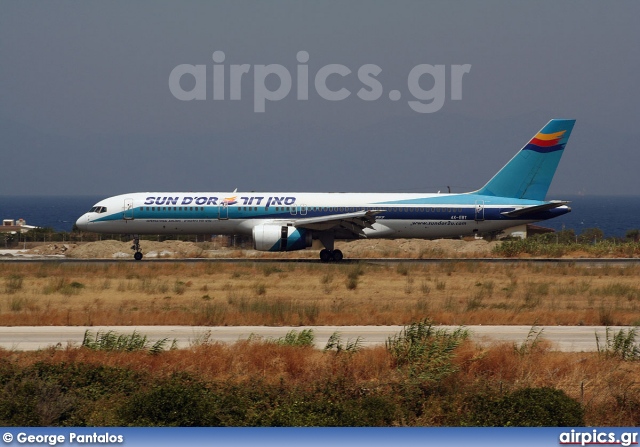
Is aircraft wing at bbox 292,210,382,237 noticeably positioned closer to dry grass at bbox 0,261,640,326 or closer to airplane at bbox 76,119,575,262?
airplane at bbox 76,119,575,262

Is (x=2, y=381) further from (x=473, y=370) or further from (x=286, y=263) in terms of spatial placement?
(x=286, y=263)

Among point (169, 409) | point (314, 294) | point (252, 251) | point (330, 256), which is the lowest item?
point (169, 409)

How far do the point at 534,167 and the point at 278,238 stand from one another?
48.0ft

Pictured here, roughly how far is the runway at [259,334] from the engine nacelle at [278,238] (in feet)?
61.8

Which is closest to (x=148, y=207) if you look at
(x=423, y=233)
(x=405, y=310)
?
(x=423, y=233)

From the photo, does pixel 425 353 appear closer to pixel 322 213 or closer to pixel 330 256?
pixel 330 256

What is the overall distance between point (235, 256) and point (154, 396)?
119ft

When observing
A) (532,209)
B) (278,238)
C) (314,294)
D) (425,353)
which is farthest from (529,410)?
(532,209)

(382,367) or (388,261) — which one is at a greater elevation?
(388,261)

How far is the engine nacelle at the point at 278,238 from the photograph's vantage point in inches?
1582

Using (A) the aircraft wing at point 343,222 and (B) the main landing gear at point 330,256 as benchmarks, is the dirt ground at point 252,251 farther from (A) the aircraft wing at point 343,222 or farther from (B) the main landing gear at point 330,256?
(A) the aircraft wing at point 343,222

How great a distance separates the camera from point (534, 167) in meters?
44.5

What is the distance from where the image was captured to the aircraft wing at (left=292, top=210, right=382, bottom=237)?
40000mm

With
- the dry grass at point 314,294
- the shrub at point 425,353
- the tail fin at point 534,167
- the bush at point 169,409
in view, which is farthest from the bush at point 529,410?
the tail fin at point 534,167
